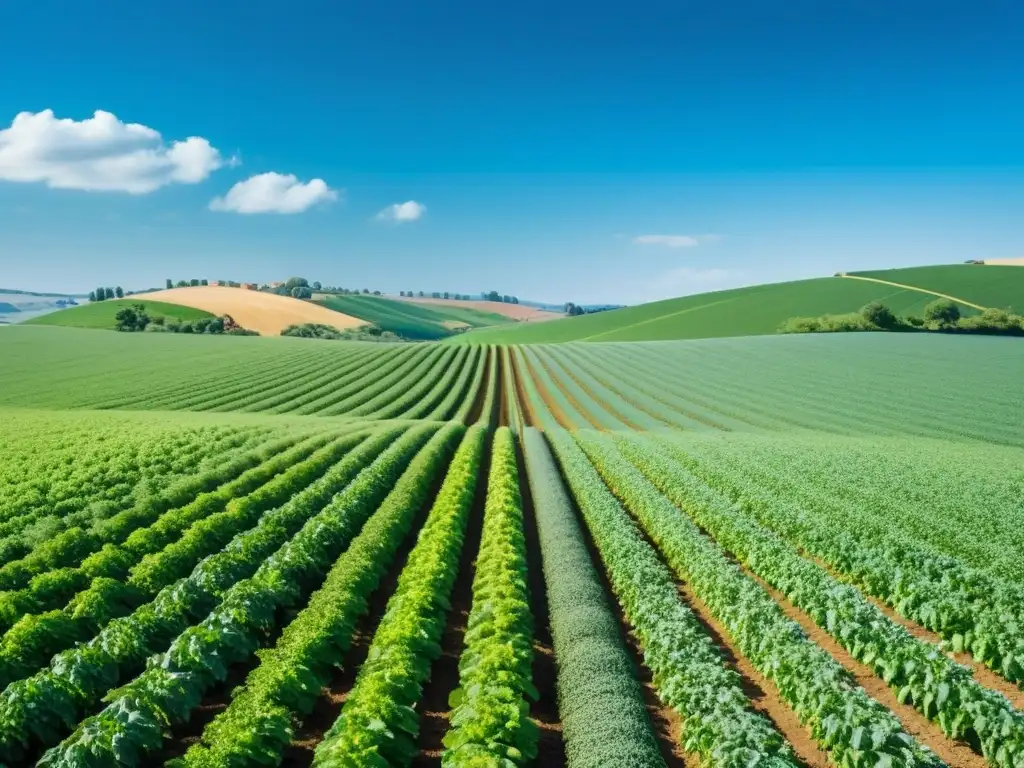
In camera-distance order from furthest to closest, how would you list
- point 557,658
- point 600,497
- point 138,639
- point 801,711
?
point 600,497, point 557,658, point 138,639, point 801,711

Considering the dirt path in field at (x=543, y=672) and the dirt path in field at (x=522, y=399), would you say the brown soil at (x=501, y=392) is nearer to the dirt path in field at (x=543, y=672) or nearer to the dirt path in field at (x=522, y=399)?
the dirt path in field at (x=522, y=399)

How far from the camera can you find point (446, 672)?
1157 cm

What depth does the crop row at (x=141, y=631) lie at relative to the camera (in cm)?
880

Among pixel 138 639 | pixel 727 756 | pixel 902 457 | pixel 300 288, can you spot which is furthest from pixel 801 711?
pixel 300 288

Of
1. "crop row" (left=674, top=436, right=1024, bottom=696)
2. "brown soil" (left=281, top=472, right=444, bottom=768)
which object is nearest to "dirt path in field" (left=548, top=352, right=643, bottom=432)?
"crop row" (left=674, top=436, right=1024, bottom=696)

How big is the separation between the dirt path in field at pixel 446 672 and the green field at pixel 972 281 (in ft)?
332

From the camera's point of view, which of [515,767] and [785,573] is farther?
[785,573]

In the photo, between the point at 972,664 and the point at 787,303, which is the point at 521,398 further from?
the point at 787,303

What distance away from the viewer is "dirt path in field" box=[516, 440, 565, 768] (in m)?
9.50

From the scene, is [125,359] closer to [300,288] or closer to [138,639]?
[138,639]

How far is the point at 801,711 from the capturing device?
9.65 meters

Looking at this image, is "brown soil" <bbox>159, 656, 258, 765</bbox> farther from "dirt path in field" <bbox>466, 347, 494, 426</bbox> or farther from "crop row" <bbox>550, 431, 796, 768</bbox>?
"dirt path in field" <bbox>466, 347, 494, 426</bbox>

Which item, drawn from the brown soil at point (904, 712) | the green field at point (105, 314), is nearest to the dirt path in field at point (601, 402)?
the brown soil at point (904, 712)

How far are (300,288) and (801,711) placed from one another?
189 meters
